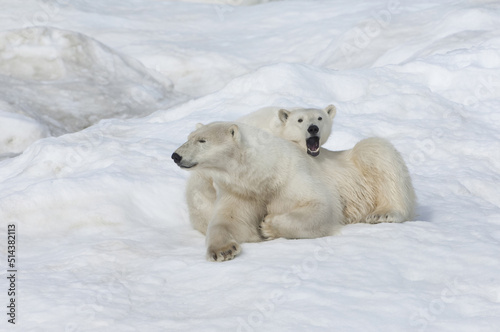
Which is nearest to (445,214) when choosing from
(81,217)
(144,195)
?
(144,195)

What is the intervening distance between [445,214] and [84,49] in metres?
9.39

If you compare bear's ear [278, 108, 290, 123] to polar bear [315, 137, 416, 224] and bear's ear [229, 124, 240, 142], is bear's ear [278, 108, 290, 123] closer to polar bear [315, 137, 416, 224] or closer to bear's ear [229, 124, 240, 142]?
polar bear [315, 137, 416, 224]

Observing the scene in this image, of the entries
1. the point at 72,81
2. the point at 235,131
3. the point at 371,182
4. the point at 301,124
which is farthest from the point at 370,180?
the point at 72,81

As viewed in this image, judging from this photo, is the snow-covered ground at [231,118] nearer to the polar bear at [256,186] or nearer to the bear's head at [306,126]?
the polar bear at [256,186]

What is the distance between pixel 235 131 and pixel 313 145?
3.52ft

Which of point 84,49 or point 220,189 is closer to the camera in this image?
point 220,189

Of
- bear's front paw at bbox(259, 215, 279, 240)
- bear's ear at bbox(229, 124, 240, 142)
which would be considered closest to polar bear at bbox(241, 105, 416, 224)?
bear's front paw at bbox(259, 215, 279, 240)

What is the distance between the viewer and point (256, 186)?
4.41m

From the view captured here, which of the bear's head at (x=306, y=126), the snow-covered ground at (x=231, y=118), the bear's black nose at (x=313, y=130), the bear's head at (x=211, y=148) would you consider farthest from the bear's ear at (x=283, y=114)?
the bear's head at (x=211, y=148)

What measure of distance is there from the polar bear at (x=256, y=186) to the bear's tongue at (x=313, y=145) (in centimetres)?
48

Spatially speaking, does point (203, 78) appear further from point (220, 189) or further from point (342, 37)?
point (220, 189)

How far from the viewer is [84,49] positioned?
1285 centimetres

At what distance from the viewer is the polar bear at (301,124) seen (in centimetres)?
536

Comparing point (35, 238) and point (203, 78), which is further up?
point (203, 78)
